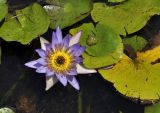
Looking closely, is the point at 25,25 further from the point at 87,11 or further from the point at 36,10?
the point at 87,11

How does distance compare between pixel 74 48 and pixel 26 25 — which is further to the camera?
pixel 26 25

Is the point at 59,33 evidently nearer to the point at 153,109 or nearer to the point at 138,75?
the point at 138,75

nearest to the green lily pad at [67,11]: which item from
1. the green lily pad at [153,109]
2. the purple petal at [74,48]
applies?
the purple petal at [74,48]

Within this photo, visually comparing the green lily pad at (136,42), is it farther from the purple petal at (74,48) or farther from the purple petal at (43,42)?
the purple petal at (43,42)

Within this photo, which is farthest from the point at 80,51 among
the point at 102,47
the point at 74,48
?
the point at 102,47

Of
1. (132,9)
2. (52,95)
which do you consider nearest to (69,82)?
(52,95)
